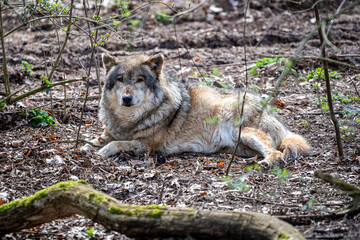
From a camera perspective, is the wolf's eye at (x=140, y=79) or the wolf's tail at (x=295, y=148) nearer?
the wolf's tail at (x=295, y=148)

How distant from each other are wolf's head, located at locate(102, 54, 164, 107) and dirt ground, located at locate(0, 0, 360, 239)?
1.18 ft

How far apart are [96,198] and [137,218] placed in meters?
0.48

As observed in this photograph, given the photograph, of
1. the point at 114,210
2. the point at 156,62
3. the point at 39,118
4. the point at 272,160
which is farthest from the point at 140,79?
the point at 114,210

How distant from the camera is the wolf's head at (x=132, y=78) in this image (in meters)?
6.54

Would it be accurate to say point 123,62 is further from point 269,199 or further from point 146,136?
point 269,199

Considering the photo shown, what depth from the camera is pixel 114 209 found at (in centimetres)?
355

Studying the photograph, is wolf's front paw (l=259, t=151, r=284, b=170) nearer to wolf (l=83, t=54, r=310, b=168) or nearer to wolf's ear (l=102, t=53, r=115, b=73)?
wolf (l=83, t=54, r=310, b=168)

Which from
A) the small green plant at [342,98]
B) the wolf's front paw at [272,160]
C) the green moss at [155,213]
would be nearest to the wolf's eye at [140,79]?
the wolf's front paw at [272,160]

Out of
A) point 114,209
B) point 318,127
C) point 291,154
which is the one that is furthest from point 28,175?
point 318,127

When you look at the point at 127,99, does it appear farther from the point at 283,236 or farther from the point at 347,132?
the point at 283,236

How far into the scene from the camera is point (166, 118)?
23.0 ft

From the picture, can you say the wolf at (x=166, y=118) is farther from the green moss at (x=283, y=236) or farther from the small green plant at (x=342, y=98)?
the green moss at (x=283, y=236)

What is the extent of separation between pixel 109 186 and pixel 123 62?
2451 millimetres

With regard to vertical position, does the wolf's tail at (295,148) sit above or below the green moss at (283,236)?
below
